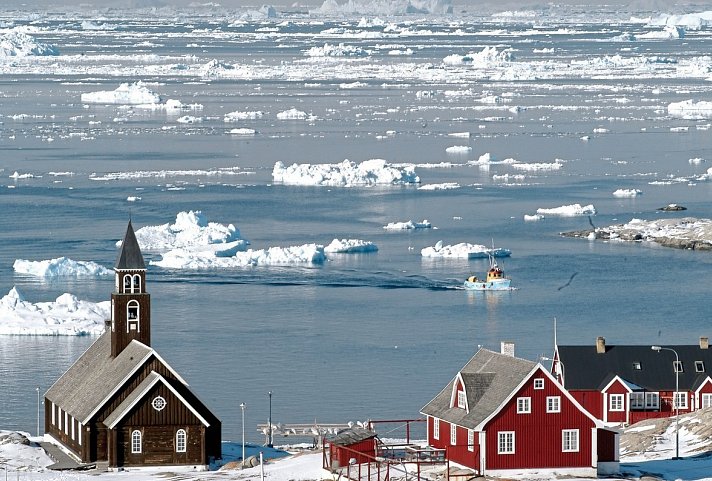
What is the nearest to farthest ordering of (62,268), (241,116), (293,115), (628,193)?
1. (62,268)
2. (628,193)
3. (241,116)
4. (293,115)

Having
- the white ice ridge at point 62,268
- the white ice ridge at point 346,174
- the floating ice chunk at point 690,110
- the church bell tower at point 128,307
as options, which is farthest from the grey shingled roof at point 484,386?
the floating ice chunk at point 690,110

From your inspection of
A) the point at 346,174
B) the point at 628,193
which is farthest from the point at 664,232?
the point at 346,174

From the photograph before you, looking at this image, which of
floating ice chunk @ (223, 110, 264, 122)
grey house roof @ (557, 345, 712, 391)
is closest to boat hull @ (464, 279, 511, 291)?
grey house roof @ (557, 345, 712, 391)

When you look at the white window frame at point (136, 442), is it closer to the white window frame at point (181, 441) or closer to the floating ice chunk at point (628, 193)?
the white window frame at point (181, 441)

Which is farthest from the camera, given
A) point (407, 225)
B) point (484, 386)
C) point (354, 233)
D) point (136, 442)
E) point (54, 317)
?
point (407, 225)

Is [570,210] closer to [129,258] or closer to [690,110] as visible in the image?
[129,258]

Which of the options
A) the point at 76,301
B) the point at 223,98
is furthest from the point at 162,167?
the point at 223,98
